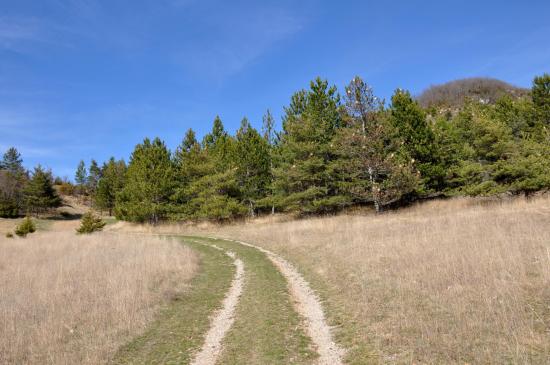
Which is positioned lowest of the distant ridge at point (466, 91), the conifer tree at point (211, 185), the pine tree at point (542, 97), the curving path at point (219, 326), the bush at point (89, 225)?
the curving path at point (219, 326)

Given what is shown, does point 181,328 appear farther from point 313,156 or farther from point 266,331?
point 313,156

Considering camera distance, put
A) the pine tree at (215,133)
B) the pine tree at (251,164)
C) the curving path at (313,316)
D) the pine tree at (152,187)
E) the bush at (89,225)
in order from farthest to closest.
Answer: the pine tree at (215,133), the pine tree at (152,187), the pine tree at (251,164), the bush at (89,225), the curving path at (313,316)

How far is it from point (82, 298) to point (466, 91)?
185m

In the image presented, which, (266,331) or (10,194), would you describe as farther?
(10,194)

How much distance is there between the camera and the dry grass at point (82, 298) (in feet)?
22.4

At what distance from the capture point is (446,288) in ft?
26.6

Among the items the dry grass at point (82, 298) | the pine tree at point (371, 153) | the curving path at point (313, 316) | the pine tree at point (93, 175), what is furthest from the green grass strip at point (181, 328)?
the pine tree at point (93, 175)

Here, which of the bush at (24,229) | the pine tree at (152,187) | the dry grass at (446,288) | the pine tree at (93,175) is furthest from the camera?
the pine tree at (93,175)

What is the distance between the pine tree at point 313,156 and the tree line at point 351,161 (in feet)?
0.31

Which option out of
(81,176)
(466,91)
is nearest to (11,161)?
(81,176)

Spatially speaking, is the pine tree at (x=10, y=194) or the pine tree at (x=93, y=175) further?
the pine tree at (x=93, y=175)

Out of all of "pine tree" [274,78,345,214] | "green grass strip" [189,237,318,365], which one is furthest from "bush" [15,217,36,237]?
"green grass strip" [189,237,318,365]

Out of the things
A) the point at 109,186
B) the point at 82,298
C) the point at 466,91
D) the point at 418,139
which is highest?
the point at 466,91

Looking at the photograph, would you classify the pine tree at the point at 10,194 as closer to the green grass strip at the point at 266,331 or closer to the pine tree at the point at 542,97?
the green grass strip at the point at 266,331
